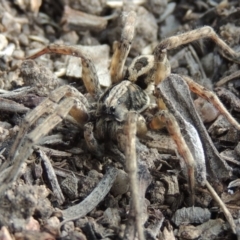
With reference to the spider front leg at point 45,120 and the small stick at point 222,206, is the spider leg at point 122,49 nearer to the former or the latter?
the spider front leg at point 45,120

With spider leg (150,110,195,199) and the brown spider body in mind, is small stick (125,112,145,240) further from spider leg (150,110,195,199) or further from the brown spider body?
the brown spider body

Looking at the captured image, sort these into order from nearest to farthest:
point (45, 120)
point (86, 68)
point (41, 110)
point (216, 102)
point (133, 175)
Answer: point (133, 175)
point (45, 120)
point (41, 110)
point (216, 102)
point (86, 68)

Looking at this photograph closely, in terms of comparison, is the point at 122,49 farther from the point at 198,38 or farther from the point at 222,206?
the point at 222,206

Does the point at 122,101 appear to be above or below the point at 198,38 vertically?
below

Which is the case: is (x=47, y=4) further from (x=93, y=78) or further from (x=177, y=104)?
(x=177, y=104)

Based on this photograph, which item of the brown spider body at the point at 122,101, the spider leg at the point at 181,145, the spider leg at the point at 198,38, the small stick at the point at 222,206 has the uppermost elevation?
the spider leg at the point at 198,38

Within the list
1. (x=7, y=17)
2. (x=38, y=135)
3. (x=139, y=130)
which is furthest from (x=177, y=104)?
(x=7, y=17)

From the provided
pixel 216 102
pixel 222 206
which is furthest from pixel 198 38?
pixel 222 206

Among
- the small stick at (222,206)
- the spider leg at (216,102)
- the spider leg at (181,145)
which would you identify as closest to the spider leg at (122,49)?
the spider leg at (216,102)
